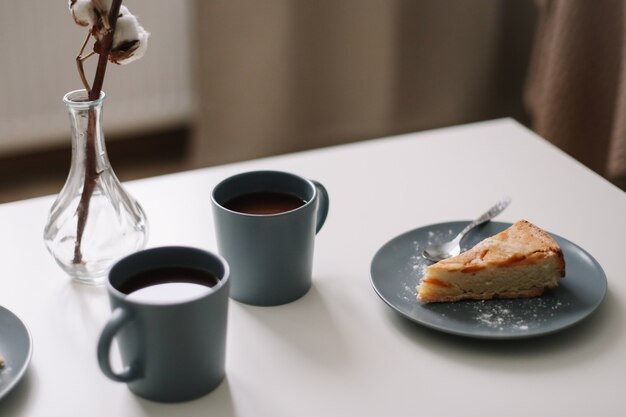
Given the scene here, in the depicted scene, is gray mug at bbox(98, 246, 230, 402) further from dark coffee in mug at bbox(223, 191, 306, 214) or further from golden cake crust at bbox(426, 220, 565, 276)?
golden cake crust at bbox(426, 220, 565, 276)

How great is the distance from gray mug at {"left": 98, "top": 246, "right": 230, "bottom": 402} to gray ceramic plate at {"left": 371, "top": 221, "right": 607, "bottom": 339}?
0.18 metres

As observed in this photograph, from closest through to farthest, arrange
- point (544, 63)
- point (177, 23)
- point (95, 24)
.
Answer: point (95, 24)
point (544, 63)
point (177, 23)

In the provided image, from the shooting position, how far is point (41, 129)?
2301 millimetres

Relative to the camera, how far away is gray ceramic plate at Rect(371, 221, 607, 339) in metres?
0.71

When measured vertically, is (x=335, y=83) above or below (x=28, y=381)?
below

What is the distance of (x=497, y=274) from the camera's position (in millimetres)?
762

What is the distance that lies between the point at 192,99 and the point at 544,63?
1015 mm

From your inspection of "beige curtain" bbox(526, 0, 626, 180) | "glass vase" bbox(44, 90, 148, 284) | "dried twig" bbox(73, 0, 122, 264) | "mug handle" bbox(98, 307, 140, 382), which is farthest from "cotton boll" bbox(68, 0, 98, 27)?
"beige curtain" bbox(526, 0, 626, 180)

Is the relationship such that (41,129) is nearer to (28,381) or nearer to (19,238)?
(19,238)

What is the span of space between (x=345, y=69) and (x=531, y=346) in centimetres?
173

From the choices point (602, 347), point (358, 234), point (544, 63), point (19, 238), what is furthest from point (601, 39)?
point (19, 238)

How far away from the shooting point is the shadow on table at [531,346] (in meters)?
0.70

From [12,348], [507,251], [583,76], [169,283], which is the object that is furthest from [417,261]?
[583,76]

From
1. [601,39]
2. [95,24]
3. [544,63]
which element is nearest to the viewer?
A: [95,24]
